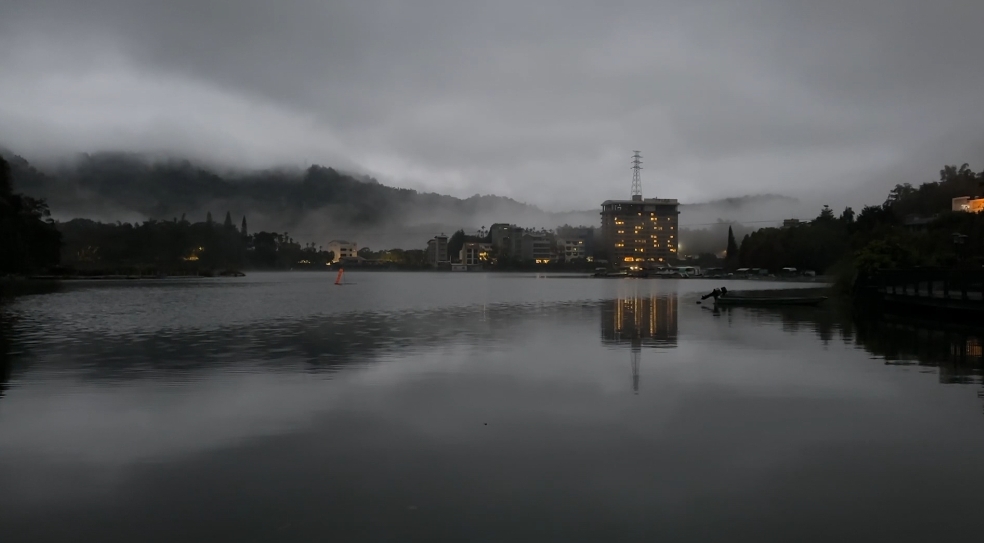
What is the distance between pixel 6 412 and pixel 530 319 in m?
20.4

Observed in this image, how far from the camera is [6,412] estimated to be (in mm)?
10141

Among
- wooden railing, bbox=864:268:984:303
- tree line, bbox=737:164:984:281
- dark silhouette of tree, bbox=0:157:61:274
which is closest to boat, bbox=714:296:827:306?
wooden railing, bbox=864:268:984:303

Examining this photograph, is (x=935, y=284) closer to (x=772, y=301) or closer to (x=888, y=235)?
(x=772, y=301)

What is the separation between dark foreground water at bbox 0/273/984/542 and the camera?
20.1ft

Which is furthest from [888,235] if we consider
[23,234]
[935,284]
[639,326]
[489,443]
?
[23,234]

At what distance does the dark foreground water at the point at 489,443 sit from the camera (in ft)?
20.1

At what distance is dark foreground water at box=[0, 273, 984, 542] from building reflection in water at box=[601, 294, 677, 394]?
1060mm

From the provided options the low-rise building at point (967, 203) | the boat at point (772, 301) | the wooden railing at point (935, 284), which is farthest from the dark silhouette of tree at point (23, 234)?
the low-rise building at point (967, 203)

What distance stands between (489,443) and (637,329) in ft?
53.0

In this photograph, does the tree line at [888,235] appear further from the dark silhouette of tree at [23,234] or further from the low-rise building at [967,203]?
the dark silhouette of tree at [23,234]

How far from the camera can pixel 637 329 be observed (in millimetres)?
23922

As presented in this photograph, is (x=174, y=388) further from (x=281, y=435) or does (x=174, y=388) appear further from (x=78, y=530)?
(x=78, y=530)

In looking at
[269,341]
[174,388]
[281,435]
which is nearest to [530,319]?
[269,341]

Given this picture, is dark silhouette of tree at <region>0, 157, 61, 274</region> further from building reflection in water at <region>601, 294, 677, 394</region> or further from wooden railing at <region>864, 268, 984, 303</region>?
wooden railing at <region>864, 268, 984, 303</region>
